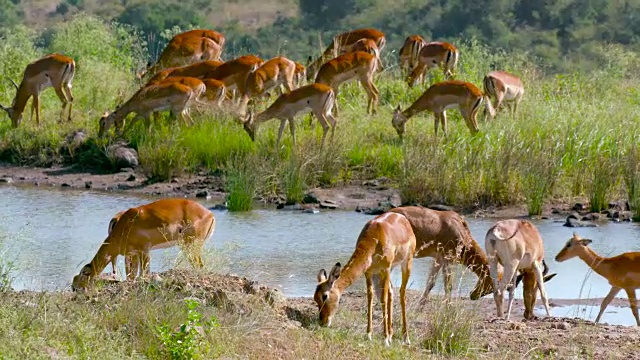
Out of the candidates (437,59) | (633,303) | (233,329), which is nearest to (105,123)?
(437,59)

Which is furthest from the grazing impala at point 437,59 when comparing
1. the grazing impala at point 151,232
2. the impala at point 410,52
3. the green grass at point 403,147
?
the grazing impala at point 151,232

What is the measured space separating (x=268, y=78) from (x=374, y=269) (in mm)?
10128

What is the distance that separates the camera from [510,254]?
8820mm

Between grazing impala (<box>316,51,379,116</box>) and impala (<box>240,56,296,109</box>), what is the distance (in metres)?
0.52

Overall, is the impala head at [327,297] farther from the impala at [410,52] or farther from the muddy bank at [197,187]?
the impala at [410,52]

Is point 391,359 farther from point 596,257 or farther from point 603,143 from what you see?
point 603,143

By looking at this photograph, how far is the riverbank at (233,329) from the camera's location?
6605 millimetres

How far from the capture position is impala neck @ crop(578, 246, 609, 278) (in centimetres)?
928

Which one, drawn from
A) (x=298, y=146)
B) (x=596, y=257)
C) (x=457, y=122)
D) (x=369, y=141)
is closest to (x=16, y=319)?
(x=596, y=257)

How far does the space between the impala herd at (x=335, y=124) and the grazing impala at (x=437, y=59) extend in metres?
0.02

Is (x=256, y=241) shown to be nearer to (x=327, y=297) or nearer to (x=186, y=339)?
(x=327, y=297)

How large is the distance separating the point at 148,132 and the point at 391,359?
952 centimetres

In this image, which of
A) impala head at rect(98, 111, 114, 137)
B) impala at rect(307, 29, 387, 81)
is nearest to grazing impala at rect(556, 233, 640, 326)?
impala head at rect(98, 111, 114, 137)

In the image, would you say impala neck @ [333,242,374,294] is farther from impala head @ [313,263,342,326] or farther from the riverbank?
the riverbank
